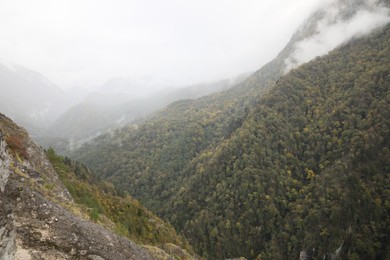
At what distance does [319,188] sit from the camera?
17738cm

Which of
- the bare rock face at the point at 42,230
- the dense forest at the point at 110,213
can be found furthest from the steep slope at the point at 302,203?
the bare rock face at the point at 42,230

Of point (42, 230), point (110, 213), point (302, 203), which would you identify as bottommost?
point (302, 203)

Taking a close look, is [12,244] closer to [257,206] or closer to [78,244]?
[78,244]

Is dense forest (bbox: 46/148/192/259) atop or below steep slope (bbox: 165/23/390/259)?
atop

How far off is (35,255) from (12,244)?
2.73m

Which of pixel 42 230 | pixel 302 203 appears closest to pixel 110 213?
pixel 42 230

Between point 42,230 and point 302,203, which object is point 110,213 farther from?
point 302,203

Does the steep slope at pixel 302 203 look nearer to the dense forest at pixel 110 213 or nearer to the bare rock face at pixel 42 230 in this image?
the dense forest at pixel 110 213

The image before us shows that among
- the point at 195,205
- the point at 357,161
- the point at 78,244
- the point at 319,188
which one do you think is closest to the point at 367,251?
the point at 319,188

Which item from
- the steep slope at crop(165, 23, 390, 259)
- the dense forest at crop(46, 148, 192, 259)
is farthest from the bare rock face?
the steep slope at crop(165, 23, 390, 259)

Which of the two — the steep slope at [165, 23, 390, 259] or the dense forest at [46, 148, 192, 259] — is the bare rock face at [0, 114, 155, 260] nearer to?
the dense forest at [46, 148, 192, 259]

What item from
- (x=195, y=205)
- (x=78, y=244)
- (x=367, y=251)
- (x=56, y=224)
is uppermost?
(x=56, y=224)

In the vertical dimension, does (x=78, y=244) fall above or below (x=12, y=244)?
below

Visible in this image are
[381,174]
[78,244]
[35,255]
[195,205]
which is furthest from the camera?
[195,205]
